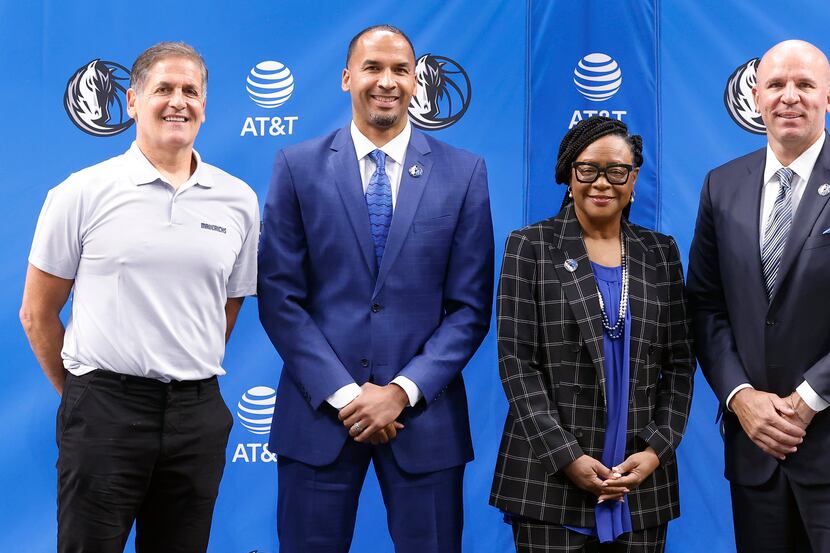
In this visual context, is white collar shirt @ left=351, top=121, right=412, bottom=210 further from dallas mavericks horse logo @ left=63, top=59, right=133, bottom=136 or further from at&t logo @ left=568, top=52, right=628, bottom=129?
dallas mavericks horse logo @ left=63, top=59, right=133, bottom=136

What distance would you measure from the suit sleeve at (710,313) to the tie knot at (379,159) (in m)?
0.95

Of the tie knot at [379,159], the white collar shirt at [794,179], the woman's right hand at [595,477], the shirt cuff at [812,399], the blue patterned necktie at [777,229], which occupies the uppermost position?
the tie knot at [379,159]

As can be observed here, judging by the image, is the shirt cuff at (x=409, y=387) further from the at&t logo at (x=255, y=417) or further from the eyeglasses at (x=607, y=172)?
the at&t logo at (x=255, y=417)

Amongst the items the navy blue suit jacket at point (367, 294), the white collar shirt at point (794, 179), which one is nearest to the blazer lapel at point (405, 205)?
the navy blue suit jacket at point (367, 294)

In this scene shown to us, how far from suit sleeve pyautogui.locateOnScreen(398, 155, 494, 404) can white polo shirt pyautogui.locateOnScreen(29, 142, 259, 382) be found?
0.58 meters

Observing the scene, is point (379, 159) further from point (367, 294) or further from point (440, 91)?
point (440, 91)

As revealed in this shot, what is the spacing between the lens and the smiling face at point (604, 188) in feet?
8.11

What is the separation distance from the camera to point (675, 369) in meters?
2.53

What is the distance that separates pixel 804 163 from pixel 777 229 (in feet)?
0.69

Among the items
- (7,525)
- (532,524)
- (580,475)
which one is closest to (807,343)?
(580,475)

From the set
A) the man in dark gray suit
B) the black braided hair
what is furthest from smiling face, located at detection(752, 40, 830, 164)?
the black braided hair

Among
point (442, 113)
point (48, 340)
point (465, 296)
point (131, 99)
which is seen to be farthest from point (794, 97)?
point (48, 340)

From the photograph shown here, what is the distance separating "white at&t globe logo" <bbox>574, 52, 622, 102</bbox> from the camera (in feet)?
11.6

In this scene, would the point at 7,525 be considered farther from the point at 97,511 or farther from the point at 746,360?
the point at 746,360
